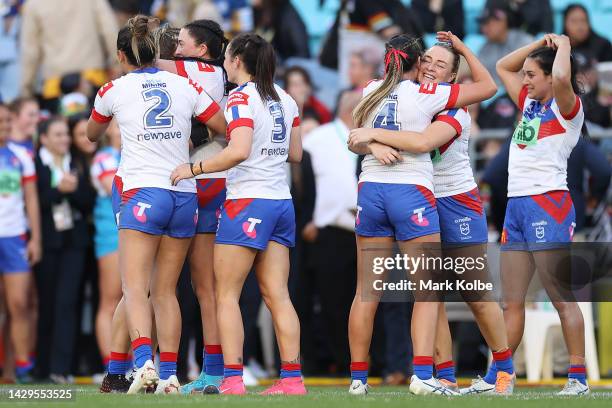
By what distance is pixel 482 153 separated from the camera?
12594mm

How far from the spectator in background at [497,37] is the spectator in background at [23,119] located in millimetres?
4524

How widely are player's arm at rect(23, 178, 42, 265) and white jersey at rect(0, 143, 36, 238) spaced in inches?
1.7

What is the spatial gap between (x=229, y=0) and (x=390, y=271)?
7382 millimetres

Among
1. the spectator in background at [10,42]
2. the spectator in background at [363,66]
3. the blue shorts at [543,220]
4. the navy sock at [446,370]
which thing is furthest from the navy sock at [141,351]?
the spectator in background at [10,42]

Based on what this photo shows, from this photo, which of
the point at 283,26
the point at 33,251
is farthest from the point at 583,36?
the point at 33,251

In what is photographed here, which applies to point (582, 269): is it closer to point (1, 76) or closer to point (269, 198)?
point (269, 198)

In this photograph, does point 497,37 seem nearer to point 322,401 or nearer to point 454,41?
point 454,41

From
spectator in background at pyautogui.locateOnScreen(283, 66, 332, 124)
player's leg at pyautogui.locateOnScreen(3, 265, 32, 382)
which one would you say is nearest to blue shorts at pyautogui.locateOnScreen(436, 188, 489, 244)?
spectator in background at pyautogui.locateOnScreen(283, 66, 332, 124)

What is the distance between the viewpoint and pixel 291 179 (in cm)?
1198

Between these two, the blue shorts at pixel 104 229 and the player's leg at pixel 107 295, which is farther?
the blue shorts at pixel 104 229

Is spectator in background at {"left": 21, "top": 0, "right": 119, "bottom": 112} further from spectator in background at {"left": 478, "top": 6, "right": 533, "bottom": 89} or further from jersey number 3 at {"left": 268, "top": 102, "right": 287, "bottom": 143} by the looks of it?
jersey number 3 at {"left": 268, "top": 102, "right": 287, "bottom": 143}

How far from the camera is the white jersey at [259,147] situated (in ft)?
26.8

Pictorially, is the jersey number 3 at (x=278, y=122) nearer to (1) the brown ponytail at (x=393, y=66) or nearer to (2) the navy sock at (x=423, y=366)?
(1) the brown ponytail at (x=393, y=66)

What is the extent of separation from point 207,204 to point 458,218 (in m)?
1.59
